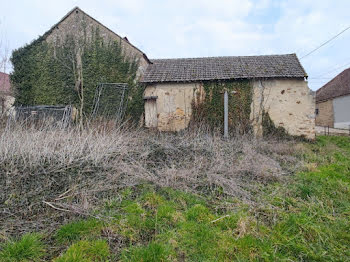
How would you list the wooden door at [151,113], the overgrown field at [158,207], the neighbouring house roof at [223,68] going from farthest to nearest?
the wooden door at [151,113]
the neighbouring house roof at [223,68]
the overgrown field at [158,207]

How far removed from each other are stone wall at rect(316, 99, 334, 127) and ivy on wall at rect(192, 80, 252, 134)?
1580 centimetres

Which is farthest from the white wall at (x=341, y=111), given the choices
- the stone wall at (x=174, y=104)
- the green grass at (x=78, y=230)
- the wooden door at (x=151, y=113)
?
the green grass at (x=78, y=230)

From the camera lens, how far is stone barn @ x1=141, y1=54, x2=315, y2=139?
9719 millimetres

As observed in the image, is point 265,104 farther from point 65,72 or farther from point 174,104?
point 65,72

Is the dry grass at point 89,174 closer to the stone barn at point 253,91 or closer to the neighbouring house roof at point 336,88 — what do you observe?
the stone barn at point 253,91

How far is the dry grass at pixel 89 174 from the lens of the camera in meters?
2.89

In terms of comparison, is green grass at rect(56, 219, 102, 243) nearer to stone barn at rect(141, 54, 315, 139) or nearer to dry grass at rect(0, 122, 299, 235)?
dry grass at rect(0, 122, 299, 235)

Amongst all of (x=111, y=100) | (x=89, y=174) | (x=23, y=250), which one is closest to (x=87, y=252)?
(x=23, y=250)

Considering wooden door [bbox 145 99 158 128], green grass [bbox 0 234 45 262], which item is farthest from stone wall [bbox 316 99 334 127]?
green grass [bbox 0 234 45 262]

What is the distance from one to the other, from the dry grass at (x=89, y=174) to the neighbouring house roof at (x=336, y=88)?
18.7 m

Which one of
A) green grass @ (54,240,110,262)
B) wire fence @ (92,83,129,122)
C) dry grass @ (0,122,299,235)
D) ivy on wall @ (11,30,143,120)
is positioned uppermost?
ivy on wall @ (11,30,143,120)

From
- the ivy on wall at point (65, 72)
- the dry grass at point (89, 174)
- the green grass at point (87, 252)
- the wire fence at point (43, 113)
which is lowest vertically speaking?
the green grass at point (87, 252)

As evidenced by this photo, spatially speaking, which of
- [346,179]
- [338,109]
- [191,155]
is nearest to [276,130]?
[346,179]

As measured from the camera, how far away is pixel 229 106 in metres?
10.1
